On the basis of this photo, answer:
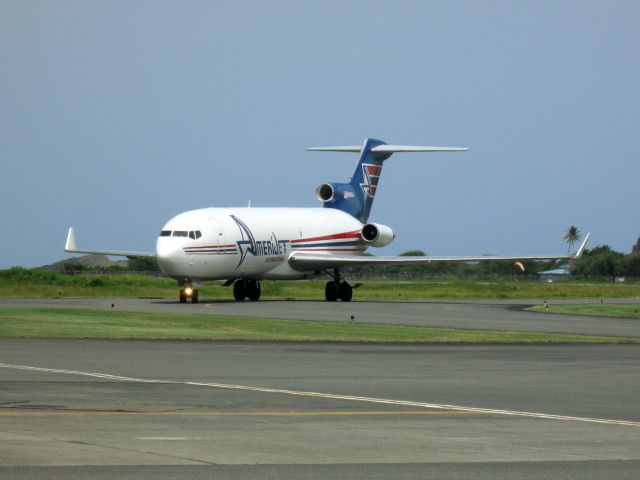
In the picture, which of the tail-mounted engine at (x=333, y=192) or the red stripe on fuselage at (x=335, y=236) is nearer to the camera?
the red stripe on fuselage at (x=335, y=236)

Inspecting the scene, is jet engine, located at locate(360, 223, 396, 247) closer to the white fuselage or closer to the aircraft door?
the white fuselage

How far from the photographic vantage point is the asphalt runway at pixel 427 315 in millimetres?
42062

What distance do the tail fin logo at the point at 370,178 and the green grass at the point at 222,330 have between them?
31261 millimetres

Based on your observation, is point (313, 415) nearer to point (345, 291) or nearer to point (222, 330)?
point (222, 330)

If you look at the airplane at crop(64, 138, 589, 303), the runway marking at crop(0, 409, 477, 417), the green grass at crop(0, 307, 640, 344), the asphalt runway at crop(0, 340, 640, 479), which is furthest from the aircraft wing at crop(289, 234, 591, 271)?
the runway marking at crop(0, 409, 477, 417)

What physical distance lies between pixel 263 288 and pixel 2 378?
57621 mm

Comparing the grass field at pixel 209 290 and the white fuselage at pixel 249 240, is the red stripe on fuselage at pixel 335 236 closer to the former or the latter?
the white fuselage at pixel 249 240

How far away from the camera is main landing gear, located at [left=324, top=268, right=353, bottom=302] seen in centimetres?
6800

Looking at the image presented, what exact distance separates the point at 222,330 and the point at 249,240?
24230 millimetres

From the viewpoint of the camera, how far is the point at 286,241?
215 feet

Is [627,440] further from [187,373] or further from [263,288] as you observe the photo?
[263,288]

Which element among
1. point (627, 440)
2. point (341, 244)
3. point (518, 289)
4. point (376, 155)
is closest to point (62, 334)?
point (627, 440)

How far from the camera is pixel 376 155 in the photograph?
2950 inches

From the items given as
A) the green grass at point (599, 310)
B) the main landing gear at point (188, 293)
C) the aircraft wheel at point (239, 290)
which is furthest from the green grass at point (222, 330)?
the aircraft wheel at point (239, 290)
